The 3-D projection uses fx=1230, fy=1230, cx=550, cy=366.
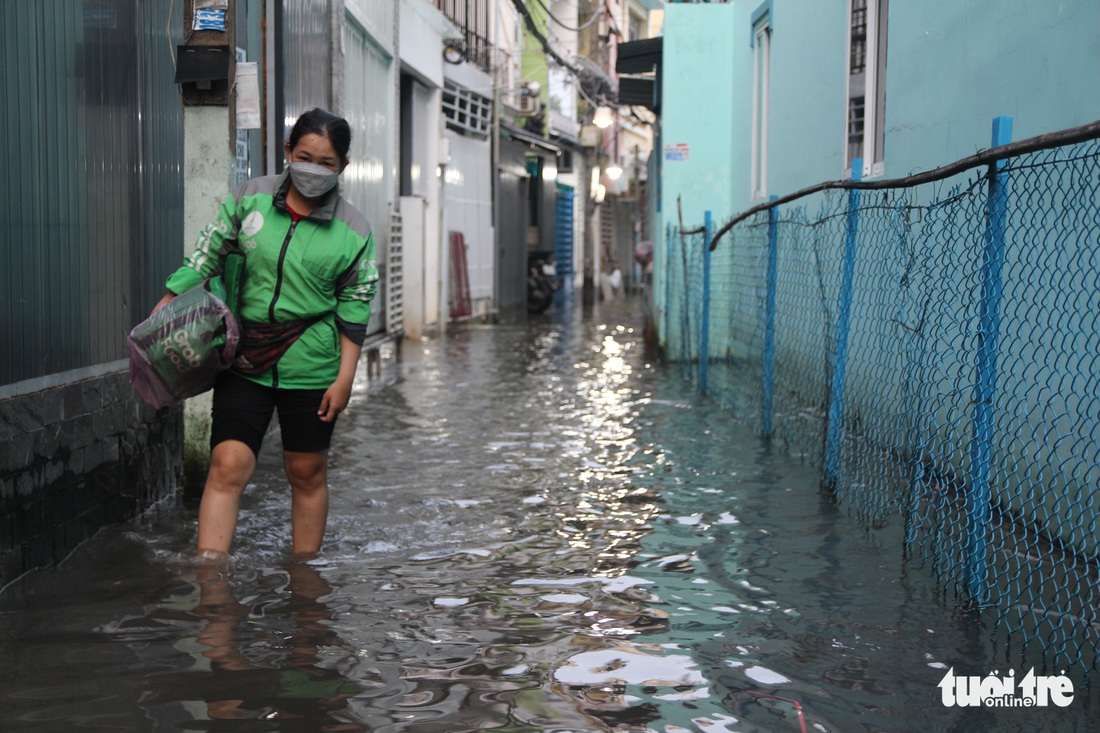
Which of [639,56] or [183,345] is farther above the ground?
[639,56]

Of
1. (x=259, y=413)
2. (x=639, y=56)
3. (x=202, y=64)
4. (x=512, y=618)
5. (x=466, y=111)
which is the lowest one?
(x=512, y=618)

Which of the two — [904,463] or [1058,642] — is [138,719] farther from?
[904,463]

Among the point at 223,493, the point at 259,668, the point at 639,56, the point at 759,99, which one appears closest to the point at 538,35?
the point at 639,56

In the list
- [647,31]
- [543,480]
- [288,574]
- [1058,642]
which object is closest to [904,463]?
[543,480]

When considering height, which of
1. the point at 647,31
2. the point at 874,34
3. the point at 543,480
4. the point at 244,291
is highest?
Result: the point at 647,31

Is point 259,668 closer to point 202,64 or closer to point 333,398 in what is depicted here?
point 333,398

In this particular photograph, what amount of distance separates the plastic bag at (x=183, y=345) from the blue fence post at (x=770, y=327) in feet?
14.8

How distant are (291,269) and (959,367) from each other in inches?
110

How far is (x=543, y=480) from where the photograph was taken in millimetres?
6977

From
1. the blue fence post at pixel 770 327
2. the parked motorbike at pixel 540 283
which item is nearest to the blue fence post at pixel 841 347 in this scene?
the blue fence post at pixel 770 327

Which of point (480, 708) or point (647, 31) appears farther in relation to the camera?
point (647, 31)

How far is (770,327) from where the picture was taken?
27.0 feet

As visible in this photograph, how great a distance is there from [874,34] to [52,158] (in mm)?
5529

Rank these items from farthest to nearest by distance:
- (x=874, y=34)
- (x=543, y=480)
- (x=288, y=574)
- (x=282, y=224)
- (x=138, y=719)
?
(x=874, y=34)
(x=543, y=480)
(x=288, y=574)
(x=282, y=224)
(x=138, y=719)
